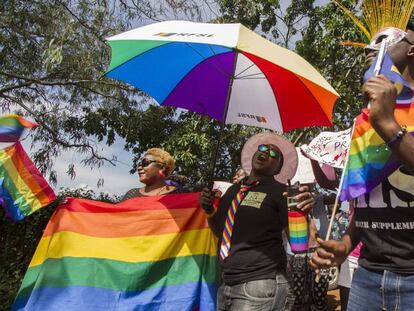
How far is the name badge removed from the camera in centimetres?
341

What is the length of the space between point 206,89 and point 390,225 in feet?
8.49

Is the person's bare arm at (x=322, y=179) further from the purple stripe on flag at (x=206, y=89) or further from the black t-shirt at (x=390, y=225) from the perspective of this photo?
the black t-shirt at (x=390, y=225)

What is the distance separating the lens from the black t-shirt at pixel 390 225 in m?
1.88

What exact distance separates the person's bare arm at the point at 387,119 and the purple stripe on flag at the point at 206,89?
2.29m

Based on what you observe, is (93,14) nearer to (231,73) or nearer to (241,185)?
(231,73)

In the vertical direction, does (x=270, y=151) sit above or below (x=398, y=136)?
below

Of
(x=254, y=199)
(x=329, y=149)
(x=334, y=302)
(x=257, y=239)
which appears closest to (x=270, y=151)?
(x=254, y=199)

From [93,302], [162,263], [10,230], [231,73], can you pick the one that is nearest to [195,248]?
[162,263]

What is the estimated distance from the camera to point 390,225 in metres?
1.92

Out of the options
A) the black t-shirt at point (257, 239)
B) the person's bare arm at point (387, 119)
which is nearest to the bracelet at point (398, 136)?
the person's bare arm at point (387, 119)

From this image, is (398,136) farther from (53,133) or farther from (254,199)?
(53,133)

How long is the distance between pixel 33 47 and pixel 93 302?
207 inches

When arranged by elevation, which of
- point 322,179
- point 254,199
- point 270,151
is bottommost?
point 322,179

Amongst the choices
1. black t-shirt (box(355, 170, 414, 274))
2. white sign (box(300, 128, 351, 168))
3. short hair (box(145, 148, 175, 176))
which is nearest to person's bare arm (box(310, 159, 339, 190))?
white sign (box(300, 128, 351, 168))
